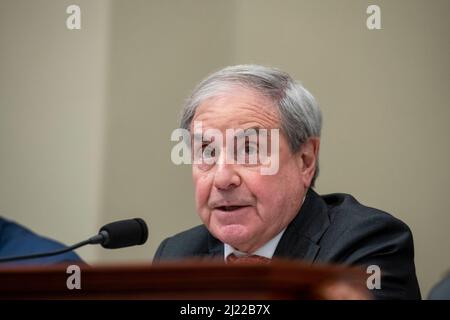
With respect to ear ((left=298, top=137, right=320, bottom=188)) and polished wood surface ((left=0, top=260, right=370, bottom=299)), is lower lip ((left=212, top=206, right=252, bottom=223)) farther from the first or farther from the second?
polished wood surface ((left=0, top=260, right=370, bottom=299))

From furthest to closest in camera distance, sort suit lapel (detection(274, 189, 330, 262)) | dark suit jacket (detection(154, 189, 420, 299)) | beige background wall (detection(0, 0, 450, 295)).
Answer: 1. beige background wall (detection(0, 0, 450, 295))
2. suit lapel (detection(274, 189, 330, 262))
3. dark suit jacket (detection(154, 189, 420, 299))

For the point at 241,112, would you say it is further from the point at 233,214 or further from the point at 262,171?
the point at 233,214

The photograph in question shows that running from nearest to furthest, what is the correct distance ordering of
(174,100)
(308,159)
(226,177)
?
(226,177) → (308,159) → (174,100)

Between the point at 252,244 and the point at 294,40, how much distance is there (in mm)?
949

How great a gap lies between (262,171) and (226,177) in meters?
0.11

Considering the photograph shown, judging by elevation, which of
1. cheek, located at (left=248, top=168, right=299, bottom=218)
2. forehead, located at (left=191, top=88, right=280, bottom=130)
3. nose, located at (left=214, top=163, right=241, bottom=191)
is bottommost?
cheek, located at (left=248, top=168, right=299, bottom=218)

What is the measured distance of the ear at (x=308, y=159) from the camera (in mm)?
2193

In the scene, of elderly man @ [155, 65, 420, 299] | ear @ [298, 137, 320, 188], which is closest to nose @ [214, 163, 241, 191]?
elderly man @ [155, 65, 420, 299]

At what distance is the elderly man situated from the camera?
208cm

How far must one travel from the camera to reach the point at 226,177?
2.07 m

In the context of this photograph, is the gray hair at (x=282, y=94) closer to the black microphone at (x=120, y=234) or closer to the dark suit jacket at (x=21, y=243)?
the black microphone at (x=120, y=234)

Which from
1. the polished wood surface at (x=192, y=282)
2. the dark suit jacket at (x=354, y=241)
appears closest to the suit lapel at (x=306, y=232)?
the dark suit jacket at (x=354, y=241)

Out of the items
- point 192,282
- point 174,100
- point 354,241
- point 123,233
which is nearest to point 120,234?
point 123,233

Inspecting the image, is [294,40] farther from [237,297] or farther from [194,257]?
[237,297]
